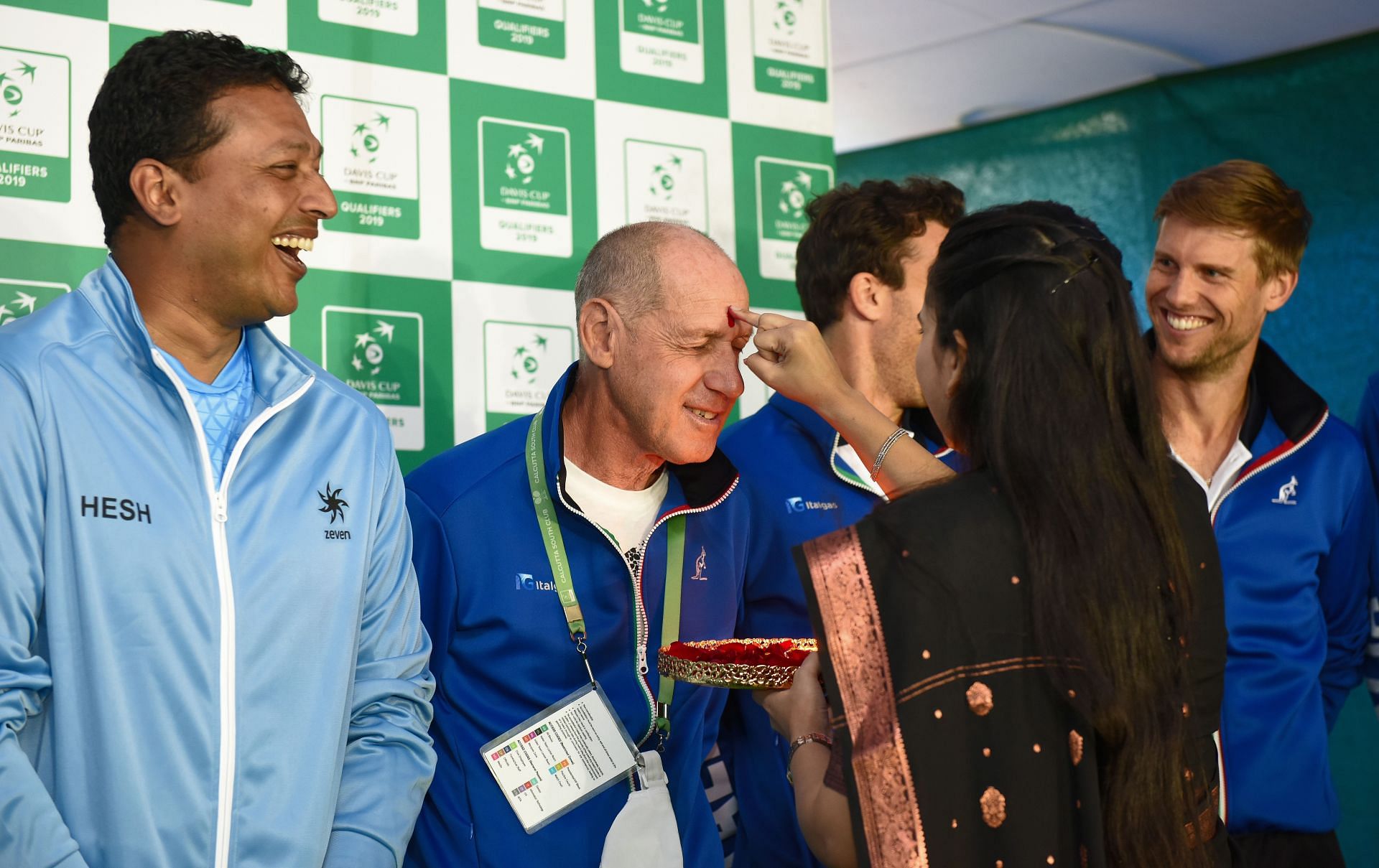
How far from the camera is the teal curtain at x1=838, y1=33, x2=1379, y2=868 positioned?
593 cm

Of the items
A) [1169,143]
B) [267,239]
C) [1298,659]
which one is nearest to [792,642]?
Result: [267,239]

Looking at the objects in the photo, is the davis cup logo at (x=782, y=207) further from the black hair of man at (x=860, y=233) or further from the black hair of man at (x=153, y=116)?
the black hair of man at (x=153, y=116)

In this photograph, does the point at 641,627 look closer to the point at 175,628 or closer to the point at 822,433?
the point at 822,433

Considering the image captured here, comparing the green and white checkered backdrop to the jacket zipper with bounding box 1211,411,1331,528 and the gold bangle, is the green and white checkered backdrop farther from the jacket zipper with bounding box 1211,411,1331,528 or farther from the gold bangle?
the gold bangle

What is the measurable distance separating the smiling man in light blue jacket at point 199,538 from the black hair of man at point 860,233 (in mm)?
1476

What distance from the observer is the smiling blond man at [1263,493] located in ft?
10.0

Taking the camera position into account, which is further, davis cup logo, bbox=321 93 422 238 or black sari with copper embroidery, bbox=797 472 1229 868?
davis cup logo, bbox=321 93 422 238

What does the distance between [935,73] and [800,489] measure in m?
3.76

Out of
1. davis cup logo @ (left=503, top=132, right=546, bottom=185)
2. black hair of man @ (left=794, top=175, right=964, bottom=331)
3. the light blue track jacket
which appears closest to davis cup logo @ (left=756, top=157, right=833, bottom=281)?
black hair of man @ (left=794, top=175, right=964, bottom=331)

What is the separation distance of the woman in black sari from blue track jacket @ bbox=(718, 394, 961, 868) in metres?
1.18

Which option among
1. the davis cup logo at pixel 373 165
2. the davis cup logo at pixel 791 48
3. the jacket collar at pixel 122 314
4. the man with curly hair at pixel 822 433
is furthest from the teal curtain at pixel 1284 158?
the jacket collar at pixel 122 314

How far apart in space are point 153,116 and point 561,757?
54.2 inches

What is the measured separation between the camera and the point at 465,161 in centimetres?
324

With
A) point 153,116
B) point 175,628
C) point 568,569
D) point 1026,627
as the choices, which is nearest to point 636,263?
point 568,569
